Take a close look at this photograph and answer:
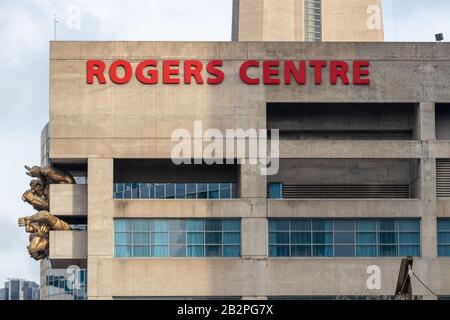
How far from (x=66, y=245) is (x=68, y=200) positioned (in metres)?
3.23

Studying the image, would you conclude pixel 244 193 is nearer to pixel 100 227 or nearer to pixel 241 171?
pixel 241 171

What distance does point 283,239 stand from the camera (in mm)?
79438

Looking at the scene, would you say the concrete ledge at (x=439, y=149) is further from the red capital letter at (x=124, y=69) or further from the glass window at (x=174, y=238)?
the red capital letter at (x=124, y=69)

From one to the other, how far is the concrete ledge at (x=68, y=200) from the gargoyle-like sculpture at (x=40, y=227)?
669 millimetres

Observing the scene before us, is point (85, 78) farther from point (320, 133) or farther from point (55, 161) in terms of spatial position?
point (320, 133)

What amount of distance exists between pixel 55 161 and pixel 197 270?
42.5ft

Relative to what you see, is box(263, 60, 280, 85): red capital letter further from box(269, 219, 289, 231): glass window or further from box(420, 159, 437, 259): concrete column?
box(420, 159, 437, 259): concrete column

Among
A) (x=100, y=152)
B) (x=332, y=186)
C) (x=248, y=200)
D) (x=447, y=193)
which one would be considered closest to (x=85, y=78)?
(x=100, y=152)

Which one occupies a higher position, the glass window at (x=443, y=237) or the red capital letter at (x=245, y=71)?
the red capital letter at (x=245, y=71)

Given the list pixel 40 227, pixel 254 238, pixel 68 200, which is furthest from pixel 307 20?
pixel 40 227

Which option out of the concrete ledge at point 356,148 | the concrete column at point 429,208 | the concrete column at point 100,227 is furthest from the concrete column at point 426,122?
the concrete column at point 100,227

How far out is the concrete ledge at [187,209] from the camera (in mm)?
79000

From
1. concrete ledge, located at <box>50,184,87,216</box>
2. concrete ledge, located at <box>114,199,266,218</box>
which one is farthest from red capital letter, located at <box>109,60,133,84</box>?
concrete ledge, located at <box>114,199,266,218</box>

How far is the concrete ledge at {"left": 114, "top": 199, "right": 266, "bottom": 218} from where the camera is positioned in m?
79.0
